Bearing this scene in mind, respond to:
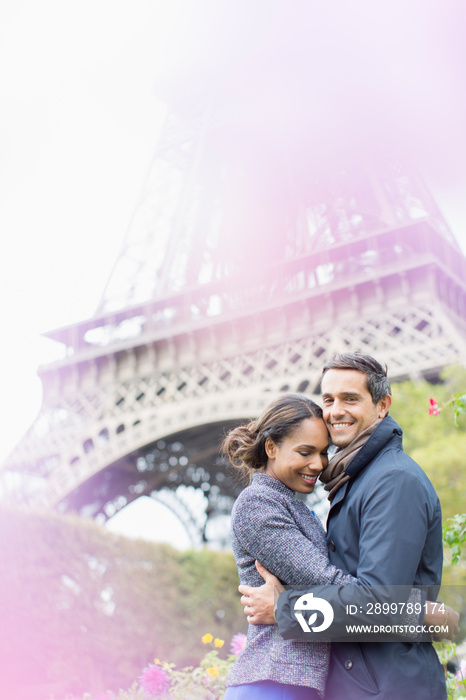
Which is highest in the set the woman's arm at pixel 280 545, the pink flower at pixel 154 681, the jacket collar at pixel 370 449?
the jacket collar at pixel 370 449

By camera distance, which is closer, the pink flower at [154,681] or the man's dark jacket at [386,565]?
the man's dark jacket at [386,565]

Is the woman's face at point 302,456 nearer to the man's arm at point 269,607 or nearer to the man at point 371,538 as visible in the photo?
the man at point 371,538

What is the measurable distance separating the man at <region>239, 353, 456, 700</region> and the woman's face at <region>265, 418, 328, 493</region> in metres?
0.04

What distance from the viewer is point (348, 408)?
70.6 inches

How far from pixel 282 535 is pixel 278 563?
0.22ft

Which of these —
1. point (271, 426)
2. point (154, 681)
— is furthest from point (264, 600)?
point (154, 681)

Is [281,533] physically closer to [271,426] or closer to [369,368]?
[271,426]

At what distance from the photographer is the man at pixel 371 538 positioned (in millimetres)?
1476

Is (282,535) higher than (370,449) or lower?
lower

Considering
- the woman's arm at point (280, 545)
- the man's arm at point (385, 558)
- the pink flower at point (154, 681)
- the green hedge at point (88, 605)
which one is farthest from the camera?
the green hedge at point (88, 605)

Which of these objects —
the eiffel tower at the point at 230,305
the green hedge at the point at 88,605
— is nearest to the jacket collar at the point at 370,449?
the green hedge at the point at 88,605

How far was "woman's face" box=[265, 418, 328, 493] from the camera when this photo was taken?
5.88 ft

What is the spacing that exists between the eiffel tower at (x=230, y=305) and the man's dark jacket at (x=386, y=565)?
7.96 metres

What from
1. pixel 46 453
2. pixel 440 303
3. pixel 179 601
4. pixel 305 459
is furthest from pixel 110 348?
pixel 305 459
